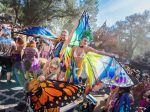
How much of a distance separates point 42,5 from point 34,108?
25.8 m

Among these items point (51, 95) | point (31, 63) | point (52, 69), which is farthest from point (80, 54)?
point (51, 95)

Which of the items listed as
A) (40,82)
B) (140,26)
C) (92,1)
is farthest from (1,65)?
(140,26)

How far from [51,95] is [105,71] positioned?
93.9 inches

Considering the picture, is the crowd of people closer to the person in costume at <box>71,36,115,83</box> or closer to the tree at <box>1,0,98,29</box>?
the person in costume at <box>71,36,115,83</box>

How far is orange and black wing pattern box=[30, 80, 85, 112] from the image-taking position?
5.84 meters

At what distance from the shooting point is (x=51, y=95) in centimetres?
589

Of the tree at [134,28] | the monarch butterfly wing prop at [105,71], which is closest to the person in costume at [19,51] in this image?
the monarch butterfly wing prop at [105,71]

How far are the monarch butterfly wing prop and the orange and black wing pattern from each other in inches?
74.3

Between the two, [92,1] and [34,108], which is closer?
[34,108]

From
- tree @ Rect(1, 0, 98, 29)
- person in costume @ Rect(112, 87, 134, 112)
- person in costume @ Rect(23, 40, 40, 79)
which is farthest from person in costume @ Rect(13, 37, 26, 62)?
tree @ Rect(1, 0, 98, 29)

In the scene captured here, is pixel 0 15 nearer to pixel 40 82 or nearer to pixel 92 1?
pixel 92 1

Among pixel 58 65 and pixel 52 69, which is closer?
pixel 52 69

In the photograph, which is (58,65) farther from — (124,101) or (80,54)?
(124,101)

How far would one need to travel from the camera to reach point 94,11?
119ft
